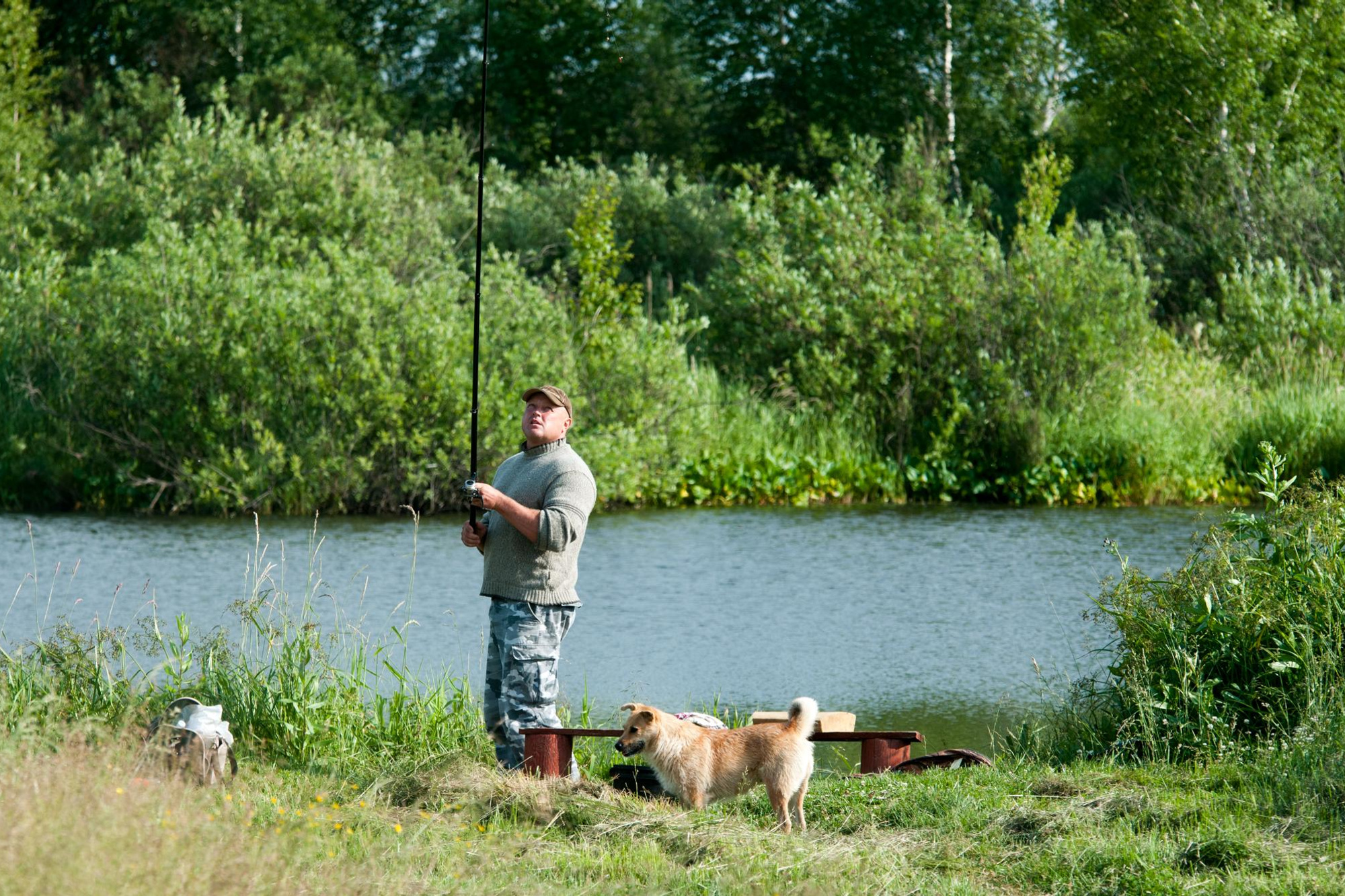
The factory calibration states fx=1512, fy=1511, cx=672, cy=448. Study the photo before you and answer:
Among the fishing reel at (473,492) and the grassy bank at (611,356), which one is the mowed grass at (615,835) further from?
the grassy bank at (611,356)

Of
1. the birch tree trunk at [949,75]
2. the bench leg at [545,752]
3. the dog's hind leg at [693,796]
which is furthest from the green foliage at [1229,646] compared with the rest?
the birch tree trunk at [949,75]

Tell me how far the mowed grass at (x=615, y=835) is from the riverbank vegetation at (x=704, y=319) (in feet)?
17.5

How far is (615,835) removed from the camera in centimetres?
550

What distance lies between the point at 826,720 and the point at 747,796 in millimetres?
912

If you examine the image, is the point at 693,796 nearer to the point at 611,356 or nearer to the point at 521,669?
the point at 521,669

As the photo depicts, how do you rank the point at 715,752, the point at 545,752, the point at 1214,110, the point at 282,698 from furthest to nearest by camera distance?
1. the point at 1214,110
2. the point at 282,698
3. the point at 545,752
4. the point at 715,752

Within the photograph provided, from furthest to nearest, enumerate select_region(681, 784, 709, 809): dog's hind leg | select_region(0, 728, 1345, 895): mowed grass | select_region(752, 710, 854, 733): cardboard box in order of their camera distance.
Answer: select_region(752, 710, 854, 733): cardboard box → select_region(681, 784, 709, 809): dog's hind leg → select_region(0, 728, 1345, 895): mowed grass

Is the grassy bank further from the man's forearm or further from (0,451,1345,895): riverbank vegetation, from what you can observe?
the man's forearm

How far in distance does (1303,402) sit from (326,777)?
1512 centimetres

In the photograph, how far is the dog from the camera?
562cm

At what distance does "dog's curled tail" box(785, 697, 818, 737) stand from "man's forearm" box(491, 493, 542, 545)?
128 cm

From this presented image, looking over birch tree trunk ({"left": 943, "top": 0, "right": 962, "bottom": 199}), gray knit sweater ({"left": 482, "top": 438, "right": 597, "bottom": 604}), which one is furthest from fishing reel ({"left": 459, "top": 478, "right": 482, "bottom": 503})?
birch tree trunk ({"left": 943, "top": 0, "right": 962, "bottom": 199})

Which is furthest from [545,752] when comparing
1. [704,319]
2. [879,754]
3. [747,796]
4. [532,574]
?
[704,319]

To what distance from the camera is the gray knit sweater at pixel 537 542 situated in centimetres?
Answer: 623
